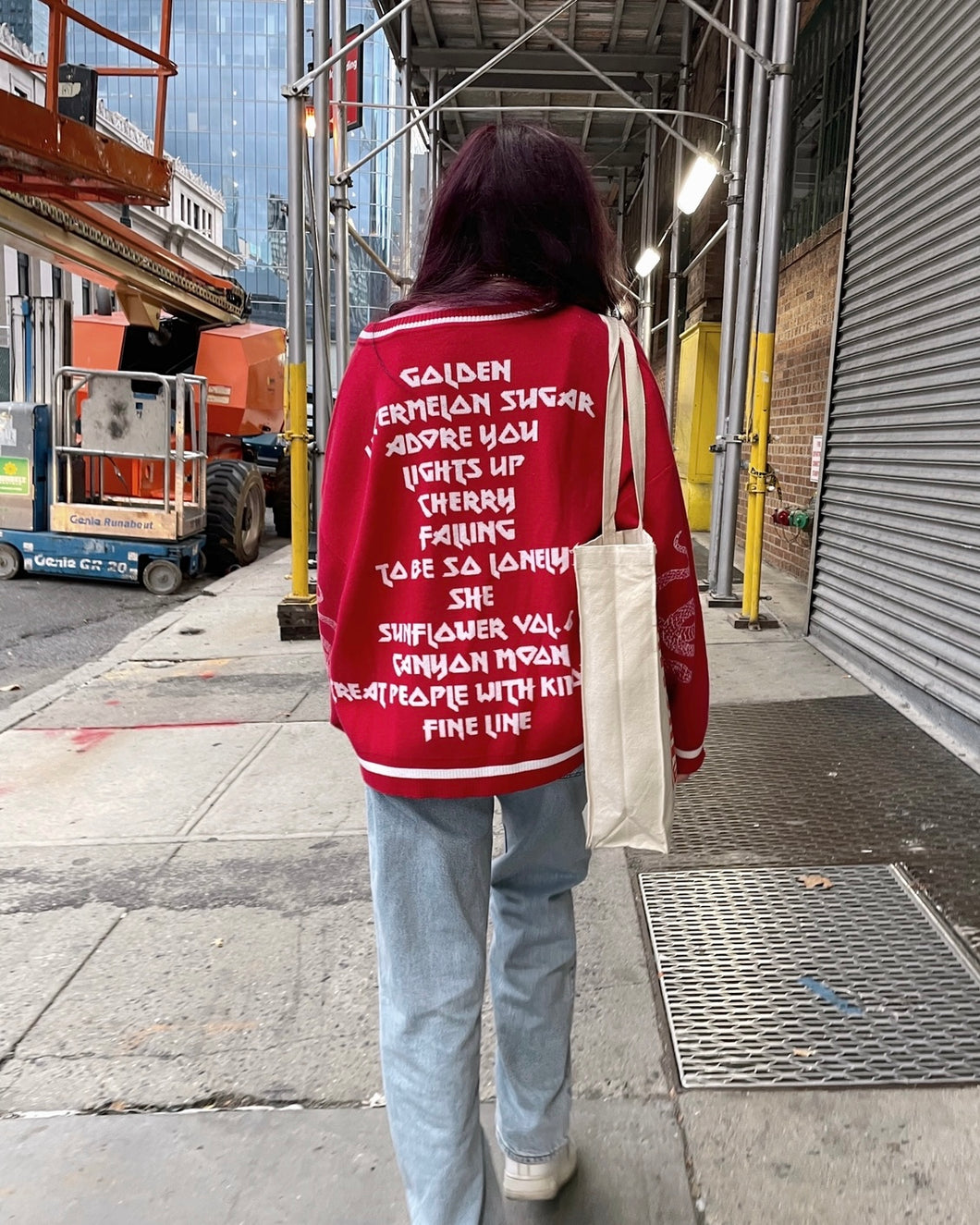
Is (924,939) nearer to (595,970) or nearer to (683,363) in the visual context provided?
(595,970)

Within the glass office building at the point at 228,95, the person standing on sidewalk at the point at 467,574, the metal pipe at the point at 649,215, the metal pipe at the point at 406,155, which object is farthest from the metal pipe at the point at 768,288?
the glass office building at the point at 228,95

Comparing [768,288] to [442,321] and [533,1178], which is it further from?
[533,1178]

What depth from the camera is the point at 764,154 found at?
24.0ft

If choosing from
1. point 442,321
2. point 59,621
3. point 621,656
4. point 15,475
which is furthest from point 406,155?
point 621,656

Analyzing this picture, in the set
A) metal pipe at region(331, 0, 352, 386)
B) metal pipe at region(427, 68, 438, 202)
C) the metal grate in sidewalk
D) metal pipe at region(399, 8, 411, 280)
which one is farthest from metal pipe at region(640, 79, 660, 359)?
the metal grate in sidewalk

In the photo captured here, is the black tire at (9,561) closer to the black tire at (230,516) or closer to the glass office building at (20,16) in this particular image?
the black tire at (230,516)

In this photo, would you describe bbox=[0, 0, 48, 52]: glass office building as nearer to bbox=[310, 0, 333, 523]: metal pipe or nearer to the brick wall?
bbox=[310, 0, 333, 523]: metal pipe

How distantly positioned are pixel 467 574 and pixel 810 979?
1.73m

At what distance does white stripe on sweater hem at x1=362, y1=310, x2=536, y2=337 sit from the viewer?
4.99ft

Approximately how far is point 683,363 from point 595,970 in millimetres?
11206

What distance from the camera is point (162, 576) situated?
9.48 meters

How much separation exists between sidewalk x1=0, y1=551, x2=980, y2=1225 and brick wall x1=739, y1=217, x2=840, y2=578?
398 cm

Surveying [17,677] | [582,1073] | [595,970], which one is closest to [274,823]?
[595,970]

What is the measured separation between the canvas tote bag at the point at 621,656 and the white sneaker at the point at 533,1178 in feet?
2.46
